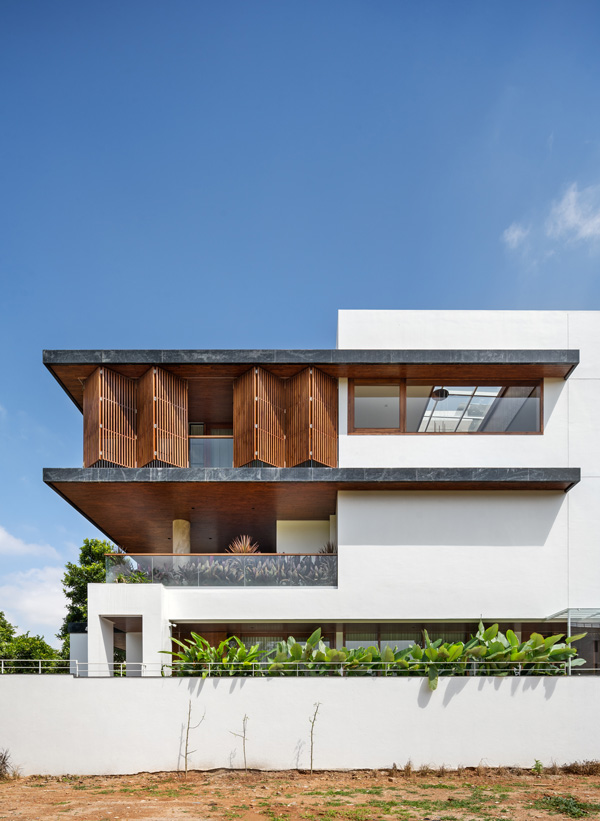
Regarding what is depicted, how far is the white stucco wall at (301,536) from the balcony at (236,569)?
316 centimetres

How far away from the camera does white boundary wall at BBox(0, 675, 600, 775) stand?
565 inches

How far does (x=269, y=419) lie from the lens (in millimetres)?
17578

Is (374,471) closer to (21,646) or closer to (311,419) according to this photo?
(311,419)

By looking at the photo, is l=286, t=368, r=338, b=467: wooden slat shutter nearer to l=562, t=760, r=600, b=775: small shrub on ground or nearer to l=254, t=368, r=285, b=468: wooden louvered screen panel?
l=254, t=368, r=285, b=468: wooden louvered screen panel

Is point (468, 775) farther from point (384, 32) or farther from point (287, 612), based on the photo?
point (384, 32)

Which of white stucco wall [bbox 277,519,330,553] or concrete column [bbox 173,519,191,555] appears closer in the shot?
white stucco wall [bbox 277,519,330,553]

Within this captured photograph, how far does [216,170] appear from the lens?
68.0 feet

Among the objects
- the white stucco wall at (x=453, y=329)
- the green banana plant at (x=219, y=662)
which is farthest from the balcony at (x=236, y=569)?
the white stucco wall at (x=453, y=329)

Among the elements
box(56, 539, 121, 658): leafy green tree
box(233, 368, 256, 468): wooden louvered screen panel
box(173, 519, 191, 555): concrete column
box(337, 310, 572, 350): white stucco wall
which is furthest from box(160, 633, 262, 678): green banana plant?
box(56, 539, 121, 658): leafy green tree

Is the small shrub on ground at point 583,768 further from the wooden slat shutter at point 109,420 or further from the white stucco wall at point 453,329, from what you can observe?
the wooden slat shutter at point 109,420

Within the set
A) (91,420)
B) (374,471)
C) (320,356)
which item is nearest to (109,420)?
(91,420)

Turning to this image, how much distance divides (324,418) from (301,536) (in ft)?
15.3

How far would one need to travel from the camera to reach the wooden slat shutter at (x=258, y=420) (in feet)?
56.6

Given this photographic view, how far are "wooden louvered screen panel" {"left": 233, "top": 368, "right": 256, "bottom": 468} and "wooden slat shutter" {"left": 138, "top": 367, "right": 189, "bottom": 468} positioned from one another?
1.32 metres
